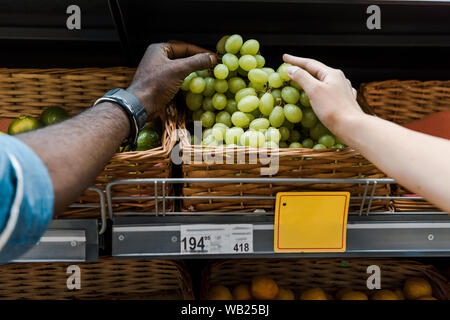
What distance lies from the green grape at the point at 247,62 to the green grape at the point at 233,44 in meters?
0.03

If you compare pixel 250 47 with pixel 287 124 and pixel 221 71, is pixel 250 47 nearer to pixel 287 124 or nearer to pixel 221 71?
pixel 221 71

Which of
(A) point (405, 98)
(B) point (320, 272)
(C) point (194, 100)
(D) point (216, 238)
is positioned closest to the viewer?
(D) point (216, 238)

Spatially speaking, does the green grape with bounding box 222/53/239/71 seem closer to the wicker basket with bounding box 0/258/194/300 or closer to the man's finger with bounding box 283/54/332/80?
the man's finger with bounding box 283/54/332/80

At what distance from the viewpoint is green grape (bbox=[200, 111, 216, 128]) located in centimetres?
103

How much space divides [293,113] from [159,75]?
12.8 inches

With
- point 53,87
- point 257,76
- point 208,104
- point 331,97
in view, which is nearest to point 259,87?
point 257,76

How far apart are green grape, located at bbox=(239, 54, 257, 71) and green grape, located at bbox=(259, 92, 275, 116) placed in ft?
0.30

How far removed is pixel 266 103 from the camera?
97cm

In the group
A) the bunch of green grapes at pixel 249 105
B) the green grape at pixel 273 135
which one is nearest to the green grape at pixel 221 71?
the bunch of green grapes at pixel 249 105

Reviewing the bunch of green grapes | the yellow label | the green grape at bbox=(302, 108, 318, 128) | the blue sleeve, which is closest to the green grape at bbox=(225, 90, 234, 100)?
the bunch of green grapes

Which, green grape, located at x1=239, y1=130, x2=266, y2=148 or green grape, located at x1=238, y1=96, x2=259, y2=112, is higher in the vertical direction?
green grape, located at x1=238, y1=96, x2=259, y2=112

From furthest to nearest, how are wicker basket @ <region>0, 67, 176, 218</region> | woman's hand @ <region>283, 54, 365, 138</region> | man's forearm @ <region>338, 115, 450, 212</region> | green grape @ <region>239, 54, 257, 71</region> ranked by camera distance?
1. wicker basket @ <region>0, 67, 176, 218</region>
2. green grape @ <region>239, 54, 257, 71</region>
3. woman's hand @ <region>283, 54, 365, 138</region>
4. man's forearm @ <region>338, 115, 450, 212</region>
